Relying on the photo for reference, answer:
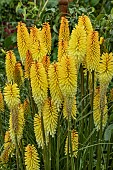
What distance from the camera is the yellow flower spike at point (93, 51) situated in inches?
81.7

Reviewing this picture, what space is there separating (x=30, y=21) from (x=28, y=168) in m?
2.58

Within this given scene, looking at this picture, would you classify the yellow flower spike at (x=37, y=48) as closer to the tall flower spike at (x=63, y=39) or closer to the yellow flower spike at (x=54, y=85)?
the tall flower spike at (x=63, y=39)

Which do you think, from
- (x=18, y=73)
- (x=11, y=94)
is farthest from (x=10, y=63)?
(x=11, y=94)

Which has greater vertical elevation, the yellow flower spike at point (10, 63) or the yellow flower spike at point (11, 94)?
the yellow flower spike at point (10, 63)

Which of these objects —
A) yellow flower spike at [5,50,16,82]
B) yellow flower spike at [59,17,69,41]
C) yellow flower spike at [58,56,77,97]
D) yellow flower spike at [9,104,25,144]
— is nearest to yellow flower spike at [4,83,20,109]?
yellow flower spike at [9,104,25,144]

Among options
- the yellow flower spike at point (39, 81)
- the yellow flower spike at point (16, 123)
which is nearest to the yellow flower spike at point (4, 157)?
the yellow flower spike at point (16, 123)

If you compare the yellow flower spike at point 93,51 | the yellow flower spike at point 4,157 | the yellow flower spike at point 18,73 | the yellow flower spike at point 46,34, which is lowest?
the yellow flower spike at point 4,157

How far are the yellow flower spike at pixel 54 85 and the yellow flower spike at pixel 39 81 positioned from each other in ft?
0.08

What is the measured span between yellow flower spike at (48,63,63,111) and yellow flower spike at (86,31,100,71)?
22 centimetres

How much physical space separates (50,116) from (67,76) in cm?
24

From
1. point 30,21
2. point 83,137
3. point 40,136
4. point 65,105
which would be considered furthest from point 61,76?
point 30,21

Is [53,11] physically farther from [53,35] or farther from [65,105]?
[65,105]

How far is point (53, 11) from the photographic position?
154 inches

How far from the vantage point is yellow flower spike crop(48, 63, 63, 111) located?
195cm
